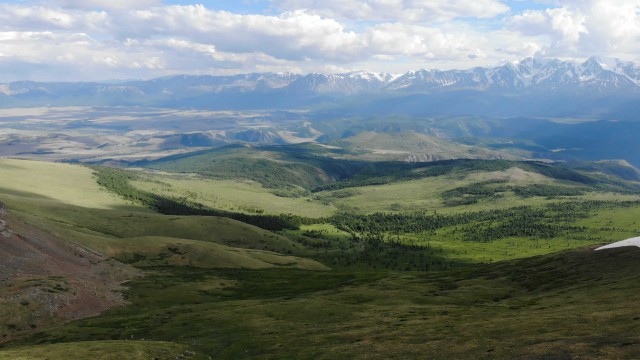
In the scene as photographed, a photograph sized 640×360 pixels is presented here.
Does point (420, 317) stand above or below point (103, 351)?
below

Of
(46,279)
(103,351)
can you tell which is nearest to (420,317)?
(103,351)

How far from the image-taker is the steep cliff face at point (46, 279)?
11319 cm

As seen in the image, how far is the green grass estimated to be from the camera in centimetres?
7950

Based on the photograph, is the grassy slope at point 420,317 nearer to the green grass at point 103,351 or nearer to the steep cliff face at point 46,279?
the green grass at point 103,351

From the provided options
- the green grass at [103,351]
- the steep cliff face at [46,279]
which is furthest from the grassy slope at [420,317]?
the steep cliff face at [46,279]

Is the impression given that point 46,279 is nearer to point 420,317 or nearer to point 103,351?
point 103,351

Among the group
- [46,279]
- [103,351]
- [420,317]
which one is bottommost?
[420,317]

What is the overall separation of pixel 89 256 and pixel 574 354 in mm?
161584

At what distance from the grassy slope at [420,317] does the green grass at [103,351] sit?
5880 mm

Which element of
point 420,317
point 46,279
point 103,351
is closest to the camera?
point 103,351

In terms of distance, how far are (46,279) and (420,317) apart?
98045mm

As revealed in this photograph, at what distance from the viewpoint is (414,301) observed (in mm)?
128250

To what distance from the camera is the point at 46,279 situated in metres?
132

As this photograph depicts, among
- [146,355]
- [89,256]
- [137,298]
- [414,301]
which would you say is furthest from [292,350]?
[89,256]
